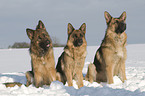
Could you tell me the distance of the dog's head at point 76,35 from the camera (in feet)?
17.0

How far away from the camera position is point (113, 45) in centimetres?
546

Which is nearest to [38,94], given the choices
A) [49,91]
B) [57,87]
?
[49,91]

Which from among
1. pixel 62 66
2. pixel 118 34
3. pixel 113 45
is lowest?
pixel 62 66

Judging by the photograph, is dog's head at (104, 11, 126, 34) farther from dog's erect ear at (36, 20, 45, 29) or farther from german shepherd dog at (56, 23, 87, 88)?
dog's erect ear at (36, 20, 45, 29)

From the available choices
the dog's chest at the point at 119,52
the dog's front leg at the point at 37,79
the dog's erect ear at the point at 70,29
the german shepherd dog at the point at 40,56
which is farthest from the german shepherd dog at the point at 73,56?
the dog's chest at the point at 119,52

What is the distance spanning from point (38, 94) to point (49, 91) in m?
0.34

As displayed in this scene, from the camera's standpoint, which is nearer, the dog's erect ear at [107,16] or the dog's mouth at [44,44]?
the dog's mouth at [44,44]

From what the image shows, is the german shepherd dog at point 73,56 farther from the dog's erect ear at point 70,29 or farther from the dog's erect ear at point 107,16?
the dog's erect ear at point 107,16

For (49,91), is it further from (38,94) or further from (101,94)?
(101,94)

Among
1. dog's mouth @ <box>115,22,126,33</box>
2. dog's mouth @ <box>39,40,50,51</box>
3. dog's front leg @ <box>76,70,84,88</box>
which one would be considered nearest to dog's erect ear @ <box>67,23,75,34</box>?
dog's mouth @ <box>39,40,50,51</box>

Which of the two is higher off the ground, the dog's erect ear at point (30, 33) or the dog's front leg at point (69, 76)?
the dog's erect ear at point (30, 33)

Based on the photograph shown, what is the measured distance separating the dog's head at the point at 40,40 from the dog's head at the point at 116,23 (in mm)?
2104

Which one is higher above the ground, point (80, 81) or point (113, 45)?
point (113, 45)

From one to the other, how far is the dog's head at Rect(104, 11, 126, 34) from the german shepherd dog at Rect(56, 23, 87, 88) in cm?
85
